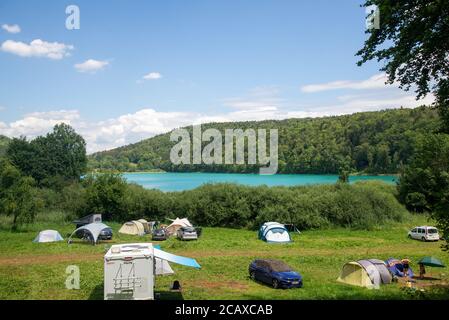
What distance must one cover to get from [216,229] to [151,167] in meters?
114


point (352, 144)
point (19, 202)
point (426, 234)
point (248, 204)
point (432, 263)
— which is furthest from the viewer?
point (352, 144)

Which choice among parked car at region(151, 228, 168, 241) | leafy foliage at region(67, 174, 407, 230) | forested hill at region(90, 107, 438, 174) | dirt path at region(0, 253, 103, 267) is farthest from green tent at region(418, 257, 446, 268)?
forested hill at region(90, 107, 438, 174)

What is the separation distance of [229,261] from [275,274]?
241 inches

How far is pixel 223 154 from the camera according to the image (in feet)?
306

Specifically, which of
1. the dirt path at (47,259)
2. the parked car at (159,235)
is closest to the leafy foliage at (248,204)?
the parked car at (159,235)

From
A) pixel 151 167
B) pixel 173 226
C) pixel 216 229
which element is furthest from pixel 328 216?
pixel 151 167

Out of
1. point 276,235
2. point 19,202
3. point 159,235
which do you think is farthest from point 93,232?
point 276,235

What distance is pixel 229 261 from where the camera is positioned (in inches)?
936

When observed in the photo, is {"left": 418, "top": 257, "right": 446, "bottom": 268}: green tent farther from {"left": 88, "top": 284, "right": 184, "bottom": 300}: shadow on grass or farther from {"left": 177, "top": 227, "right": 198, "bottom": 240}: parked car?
{"left": 177, "top": 227, "right": 198, "bottom": 240}: parked car

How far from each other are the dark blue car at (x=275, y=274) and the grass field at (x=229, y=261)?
44 cm

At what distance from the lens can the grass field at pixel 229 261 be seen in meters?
16.6

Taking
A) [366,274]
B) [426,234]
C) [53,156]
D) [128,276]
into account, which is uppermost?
[53,156]

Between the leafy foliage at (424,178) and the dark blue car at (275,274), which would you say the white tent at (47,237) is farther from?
the leafy foliage at (424,178)

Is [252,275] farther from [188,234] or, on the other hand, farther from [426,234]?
[426,234]
